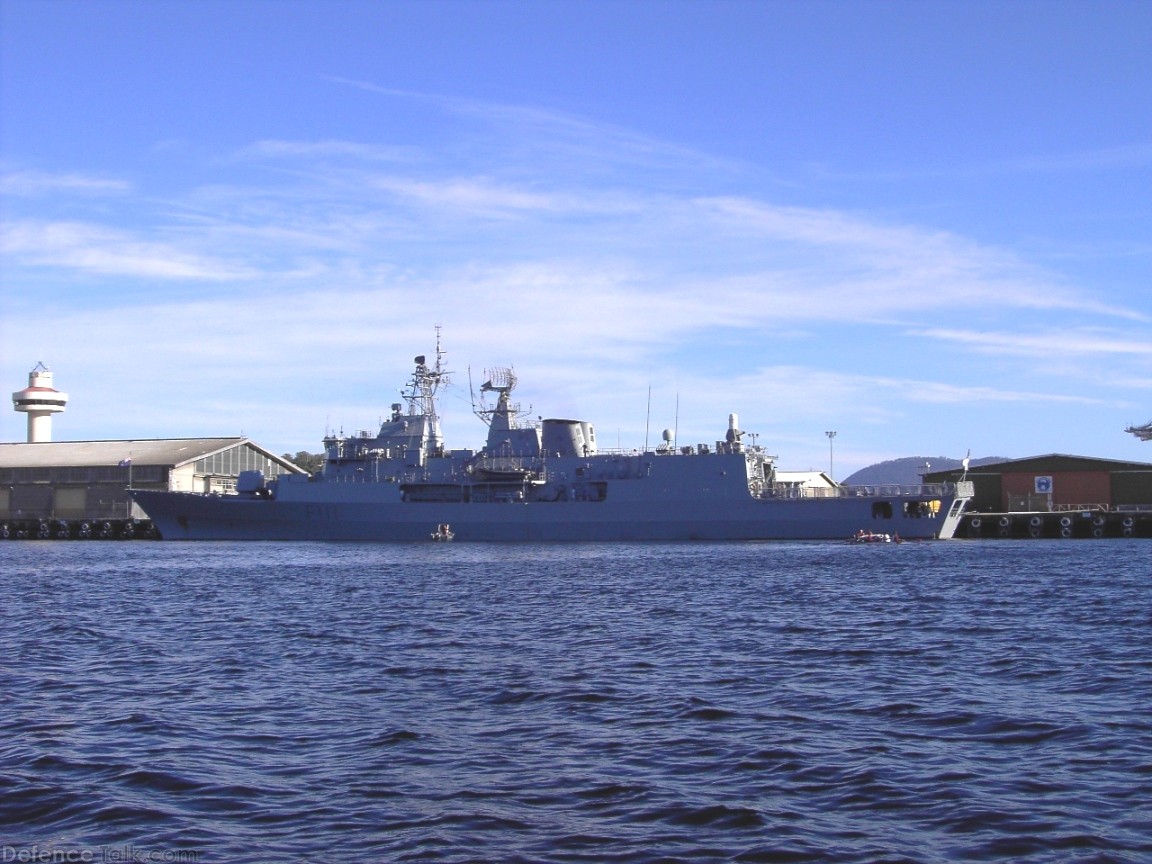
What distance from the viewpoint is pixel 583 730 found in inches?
401

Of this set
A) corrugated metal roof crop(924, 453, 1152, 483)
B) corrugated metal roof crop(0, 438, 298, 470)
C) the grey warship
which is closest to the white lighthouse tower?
corrugated metal roof crop(0, 438, 298, 470)

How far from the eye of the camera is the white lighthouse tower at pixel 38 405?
8262 centimetres

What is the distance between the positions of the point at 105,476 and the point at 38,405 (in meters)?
20.8

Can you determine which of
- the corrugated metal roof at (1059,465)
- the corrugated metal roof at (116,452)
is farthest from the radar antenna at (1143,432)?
the corrugated metal roof at (116,452)

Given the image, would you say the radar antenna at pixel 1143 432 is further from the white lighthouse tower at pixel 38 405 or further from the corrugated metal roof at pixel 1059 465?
the white lighthouse tower at pixel 38 405

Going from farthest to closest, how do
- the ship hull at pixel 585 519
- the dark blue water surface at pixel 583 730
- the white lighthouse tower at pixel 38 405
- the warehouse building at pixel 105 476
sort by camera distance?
the white lighthouse tower at pixel 38 405 → the warehouse building at pixel 105 476 → the ship hull at pixel 585 519 → the dark blue water surface at pixel 583 730

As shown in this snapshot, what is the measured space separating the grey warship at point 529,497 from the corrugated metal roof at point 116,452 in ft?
43.9

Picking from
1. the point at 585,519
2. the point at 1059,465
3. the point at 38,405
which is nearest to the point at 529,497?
the point at 585,519

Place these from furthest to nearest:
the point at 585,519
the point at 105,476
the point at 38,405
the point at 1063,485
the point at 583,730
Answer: the point at 38,405, the point at 105,476, the point at 1063,485, the point at 585,519, the point at 583,730

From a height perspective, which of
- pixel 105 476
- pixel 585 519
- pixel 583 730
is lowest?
pixel 583 730

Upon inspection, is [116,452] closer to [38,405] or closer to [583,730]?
[38,405]

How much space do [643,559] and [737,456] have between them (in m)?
11.8

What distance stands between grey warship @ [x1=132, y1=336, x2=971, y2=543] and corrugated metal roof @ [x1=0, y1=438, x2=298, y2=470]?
1338 centimetres

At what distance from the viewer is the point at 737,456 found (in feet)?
152
